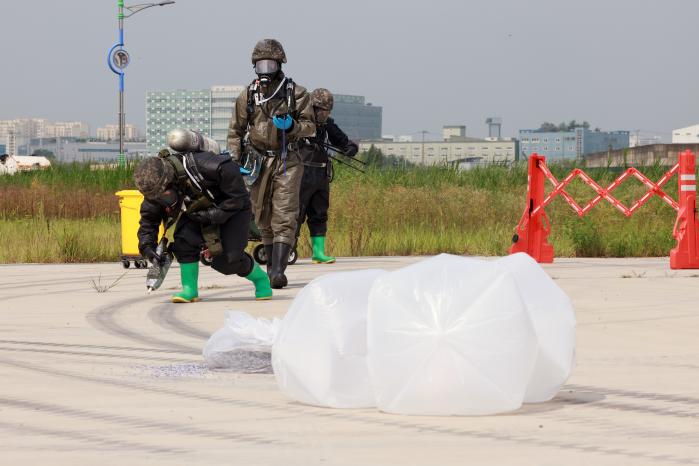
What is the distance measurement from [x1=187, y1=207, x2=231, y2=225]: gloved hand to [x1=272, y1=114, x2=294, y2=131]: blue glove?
6.25ft

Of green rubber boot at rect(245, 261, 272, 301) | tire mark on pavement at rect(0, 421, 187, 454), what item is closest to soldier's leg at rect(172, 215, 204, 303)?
green rubber boot at rect(245, 261, 272, 301)

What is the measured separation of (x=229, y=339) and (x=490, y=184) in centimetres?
2154

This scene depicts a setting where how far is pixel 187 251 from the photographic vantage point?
12.0 m

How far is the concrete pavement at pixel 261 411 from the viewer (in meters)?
5.37

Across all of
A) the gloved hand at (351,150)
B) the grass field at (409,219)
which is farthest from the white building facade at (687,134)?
the gloved hand at (351,150)

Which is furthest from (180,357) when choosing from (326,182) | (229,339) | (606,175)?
(606,175)

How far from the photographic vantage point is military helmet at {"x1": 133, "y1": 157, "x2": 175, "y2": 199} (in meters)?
11.3

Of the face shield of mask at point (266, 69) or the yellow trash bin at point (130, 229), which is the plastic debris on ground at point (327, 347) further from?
the yellow trash bin at point (130, 229)

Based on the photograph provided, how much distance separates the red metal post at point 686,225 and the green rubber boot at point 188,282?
6.77m

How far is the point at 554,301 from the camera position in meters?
6.77

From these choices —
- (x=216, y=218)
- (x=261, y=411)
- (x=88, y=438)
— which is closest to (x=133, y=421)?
(x=88, y=438)

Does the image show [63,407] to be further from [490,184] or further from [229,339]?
[490,184]

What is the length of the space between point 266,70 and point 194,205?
7.06 feet

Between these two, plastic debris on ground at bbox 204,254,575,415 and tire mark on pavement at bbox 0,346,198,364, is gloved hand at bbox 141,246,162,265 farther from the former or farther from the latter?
plastic debris on ground at bbox 204,254,575,415
